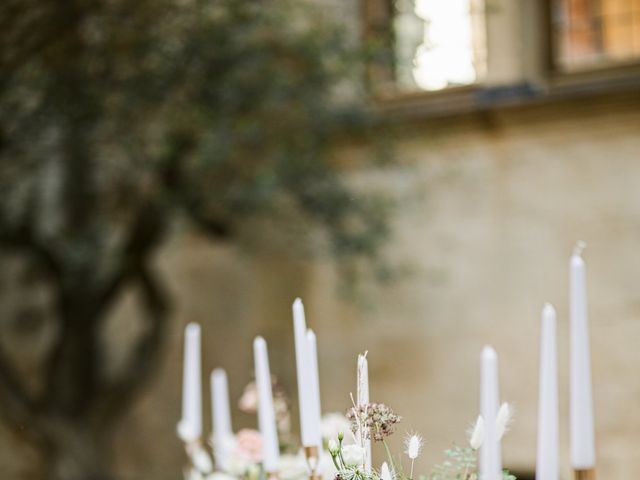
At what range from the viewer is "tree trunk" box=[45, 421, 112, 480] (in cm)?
502

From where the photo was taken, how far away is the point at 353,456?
3.99 ft

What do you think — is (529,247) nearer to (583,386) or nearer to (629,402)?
(629,402)

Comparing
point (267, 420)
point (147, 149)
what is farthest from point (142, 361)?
point (267, 420)

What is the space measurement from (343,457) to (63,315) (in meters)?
4.59

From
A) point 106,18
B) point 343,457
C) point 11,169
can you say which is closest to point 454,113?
point 106,18

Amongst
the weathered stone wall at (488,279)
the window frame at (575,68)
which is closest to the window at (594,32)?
the window frame at (575,68)

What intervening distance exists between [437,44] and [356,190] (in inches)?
39.5

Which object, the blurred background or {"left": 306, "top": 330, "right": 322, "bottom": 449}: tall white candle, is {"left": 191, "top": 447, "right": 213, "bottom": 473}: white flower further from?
the blurred background

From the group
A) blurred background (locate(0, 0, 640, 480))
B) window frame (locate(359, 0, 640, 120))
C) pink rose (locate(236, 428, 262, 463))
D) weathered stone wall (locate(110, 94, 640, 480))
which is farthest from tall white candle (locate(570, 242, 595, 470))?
window frame (locate(359, 0, 640, 120))

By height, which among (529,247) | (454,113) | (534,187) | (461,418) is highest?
(454,113)

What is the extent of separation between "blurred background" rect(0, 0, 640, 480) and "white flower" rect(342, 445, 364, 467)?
3.42 m

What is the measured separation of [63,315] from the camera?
5.53 meters

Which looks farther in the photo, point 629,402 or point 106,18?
point 629,402

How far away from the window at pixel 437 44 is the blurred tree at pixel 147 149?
434mm
